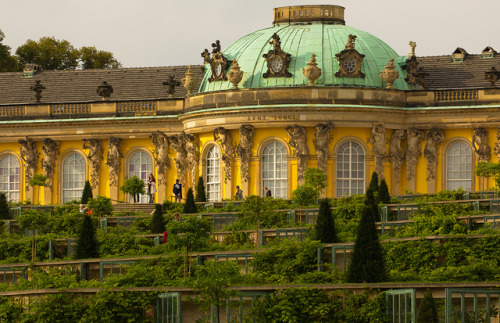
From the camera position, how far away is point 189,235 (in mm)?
43062

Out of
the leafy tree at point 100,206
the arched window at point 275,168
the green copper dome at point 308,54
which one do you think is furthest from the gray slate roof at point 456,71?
the leafy tree at point 100,206

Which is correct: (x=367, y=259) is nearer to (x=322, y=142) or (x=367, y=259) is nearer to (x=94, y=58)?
(x=322, y=142)

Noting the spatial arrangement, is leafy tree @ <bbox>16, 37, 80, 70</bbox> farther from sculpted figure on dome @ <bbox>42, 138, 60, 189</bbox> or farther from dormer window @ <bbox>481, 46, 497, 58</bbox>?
dormer window @ <bbox>481, 46, 497, 58</bbox>

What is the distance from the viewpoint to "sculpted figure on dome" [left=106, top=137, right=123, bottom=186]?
7319 cm

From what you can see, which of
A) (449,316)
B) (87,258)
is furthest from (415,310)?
(87,258)

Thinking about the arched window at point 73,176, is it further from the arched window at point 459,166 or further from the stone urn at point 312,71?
the arched window at point 459,166

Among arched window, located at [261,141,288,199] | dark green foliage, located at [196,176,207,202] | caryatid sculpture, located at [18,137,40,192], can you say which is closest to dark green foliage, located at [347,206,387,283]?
dark green foliage, located at [196,176,207,202]

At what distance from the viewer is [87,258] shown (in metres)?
46.3

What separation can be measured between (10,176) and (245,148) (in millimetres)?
13263

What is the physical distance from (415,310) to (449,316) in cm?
83

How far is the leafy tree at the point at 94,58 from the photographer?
89.3 meters

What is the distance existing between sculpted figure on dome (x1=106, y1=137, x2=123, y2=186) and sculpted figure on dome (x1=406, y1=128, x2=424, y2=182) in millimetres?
13256

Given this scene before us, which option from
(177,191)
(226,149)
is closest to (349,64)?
(226,149)

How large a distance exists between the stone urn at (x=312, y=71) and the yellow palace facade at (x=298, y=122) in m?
0.04
